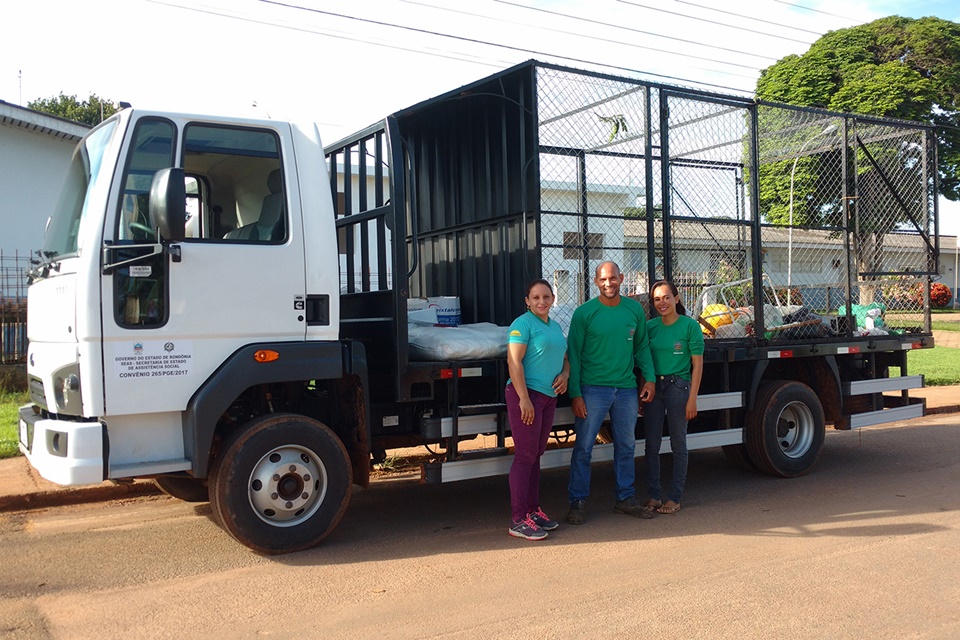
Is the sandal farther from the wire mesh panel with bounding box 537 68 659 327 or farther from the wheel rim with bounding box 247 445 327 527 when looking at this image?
the wheel rim with bounding box 247 445 327 527

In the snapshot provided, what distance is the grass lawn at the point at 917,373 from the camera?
843cm

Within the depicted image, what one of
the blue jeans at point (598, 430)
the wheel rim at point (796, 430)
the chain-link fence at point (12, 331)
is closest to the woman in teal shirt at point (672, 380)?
the blue jeans at point (598, 430)

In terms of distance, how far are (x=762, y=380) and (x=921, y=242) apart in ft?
8.99

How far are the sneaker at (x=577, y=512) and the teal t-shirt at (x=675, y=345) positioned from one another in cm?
120

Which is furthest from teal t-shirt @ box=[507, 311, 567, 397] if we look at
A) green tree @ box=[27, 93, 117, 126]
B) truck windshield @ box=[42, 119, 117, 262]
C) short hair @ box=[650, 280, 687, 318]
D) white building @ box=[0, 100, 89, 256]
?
green tree @ box=[27, 93, 117, 126]

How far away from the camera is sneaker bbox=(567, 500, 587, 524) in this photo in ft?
20.7

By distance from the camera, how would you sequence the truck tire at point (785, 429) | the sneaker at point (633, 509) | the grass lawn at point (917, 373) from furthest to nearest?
1. the grass lawn at point (917, 373)
2. the truck tire at point (785, 429)
3. the sneaker at point (633, 509)

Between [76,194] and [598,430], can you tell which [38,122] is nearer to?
[76,194]

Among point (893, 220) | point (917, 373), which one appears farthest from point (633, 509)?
point (917, 373)

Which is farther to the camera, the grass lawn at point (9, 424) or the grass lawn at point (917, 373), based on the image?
the grass lawn at point (917, 373)

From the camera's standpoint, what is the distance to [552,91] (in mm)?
6578

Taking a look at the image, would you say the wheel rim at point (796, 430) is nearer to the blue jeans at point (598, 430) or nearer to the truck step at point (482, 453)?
the blue jeans at point (598, 430)

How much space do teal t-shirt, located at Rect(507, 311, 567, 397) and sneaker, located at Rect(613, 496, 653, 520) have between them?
1.28 meters

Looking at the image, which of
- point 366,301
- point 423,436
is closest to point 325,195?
point 366,301
